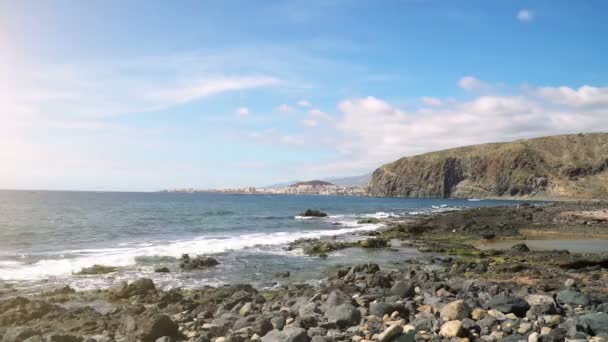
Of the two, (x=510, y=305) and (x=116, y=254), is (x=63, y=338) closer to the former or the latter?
(x=510, y=305)

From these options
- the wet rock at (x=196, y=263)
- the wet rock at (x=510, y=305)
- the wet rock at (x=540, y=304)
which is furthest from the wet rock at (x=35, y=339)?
the wet rock at (x=196, y=263)

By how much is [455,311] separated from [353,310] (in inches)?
104

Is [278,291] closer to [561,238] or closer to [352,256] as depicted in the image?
[352,256]

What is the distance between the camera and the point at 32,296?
1795cm

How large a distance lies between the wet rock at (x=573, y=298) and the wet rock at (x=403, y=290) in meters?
4.44

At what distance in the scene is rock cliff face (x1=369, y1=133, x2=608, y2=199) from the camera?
153875mm

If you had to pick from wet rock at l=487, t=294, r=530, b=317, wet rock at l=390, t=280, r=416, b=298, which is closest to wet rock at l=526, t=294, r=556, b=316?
wet rock at l=487, t=294, r=530, b=317

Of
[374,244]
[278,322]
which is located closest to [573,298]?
[278,322]

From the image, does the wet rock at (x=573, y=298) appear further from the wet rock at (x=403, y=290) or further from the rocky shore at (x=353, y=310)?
the wet rock at (x=403, y=290)

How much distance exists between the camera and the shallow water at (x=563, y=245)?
29778 millimetres

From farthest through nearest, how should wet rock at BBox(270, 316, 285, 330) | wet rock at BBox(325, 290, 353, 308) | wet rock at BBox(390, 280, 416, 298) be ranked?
1. wet rock at BBox(390, 280, 416, 298)
2. wet rock at BBox(325, 290, 353, 308)
3. wet rock at BBox(270, 316, 285, 330)

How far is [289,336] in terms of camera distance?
10031 mm

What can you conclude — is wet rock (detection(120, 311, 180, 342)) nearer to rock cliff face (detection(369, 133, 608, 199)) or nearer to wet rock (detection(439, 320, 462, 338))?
wet rock (detection(439, 320, 462, 338))

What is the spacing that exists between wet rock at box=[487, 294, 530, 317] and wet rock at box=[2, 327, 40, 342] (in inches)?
483
